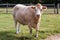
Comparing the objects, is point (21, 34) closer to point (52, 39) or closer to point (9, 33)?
point (9, 33)

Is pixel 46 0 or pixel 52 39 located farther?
pixel 46 0

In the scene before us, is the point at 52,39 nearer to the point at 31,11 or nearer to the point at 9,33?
the point at 31,11

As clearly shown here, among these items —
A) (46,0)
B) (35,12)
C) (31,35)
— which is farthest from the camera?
(46,0)

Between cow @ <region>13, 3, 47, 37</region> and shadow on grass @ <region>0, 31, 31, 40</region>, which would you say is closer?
cow @ <region>13, 3, 47, 37</region>

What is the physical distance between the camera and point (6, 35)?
8.61 m

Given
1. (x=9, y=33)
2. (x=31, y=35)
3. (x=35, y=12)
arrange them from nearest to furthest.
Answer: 1. (x=35, y=12)
2. (x=31, y=35)
3. (x=9, y=33)

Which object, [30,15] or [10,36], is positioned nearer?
[30,15]

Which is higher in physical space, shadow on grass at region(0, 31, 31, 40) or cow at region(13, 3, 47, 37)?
cow at region(13, 3, 47, 37)

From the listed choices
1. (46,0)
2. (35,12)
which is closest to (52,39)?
(35,12)

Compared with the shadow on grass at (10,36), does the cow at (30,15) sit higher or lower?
higher

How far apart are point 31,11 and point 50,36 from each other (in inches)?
58.4

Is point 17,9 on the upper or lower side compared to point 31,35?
upper

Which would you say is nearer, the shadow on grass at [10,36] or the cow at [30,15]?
the cow at [30,15]

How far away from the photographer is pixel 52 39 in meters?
8.27
